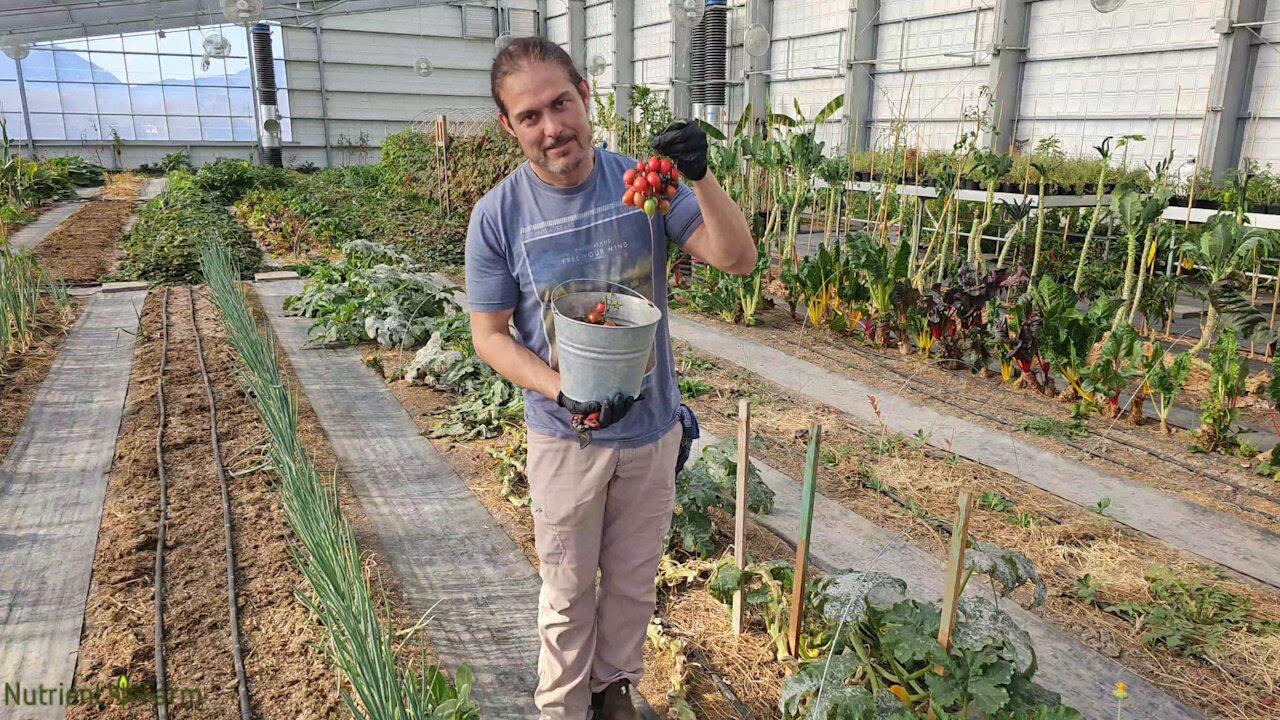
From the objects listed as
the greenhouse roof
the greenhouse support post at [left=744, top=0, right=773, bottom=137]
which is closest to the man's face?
the greenhouse roof

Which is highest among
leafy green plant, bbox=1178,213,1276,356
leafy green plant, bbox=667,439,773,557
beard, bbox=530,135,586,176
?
beard, bbox=530,135,586,176

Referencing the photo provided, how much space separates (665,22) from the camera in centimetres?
1631

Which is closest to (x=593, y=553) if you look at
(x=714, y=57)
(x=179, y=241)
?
(x=179, y=241)

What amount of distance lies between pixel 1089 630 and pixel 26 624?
2.71m

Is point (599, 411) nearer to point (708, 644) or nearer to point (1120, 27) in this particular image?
point (708, 644)

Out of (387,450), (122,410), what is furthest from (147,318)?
(387,450)

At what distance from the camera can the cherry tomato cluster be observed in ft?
4.03

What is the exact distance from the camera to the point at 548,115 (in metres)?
1.29

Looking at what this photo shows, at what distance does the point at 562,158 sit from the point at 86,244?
29.2 ft

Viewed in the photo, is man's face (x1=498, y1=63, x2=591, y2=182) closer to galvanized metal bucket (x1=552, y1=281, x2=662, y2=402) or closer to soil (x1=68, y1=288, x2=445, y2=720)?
galvanized metal bucket (x1=552, y1=281, x2=662, y2=402)

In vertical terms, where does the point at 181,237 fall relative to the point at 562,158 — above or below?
below

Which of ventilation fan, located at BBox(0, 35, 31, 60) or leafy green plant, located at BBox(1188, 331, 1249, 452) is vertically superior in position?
ventilation fan, located at BBox(0, 35, 31, 60)

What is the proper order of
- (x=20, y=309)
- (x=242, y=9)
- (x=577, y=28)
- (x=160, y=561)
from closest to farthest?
(x=160, y=561)
(x=20, y=309)
(x=242, y=9)
(x=577, y=28)

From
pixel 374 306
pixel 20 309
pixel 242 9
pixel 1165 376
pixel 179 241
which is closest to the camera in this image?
pixel 1165 376
